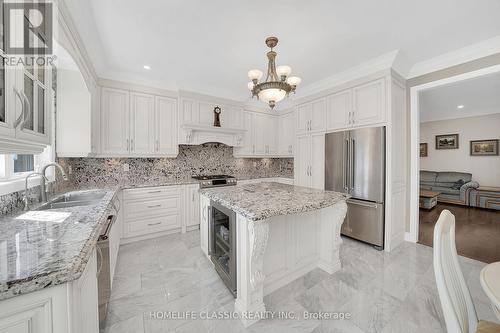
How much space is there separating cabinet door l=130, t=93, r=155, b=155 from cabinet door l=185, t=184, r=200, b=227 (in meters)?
0.94

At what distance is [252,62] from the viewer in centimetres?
289

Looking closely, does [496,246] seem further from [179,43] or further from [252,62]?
[179,43]

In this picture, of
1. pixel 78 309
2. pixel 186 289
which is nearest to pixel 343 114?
pixel 186 289

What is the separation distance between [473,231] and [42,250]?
18.5ft

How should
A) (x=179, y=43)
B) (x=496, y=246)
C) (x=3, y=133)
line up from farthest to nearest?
1. (x=496, y=246)
2. (x=179, y=43)
3. (x=3, y=133)

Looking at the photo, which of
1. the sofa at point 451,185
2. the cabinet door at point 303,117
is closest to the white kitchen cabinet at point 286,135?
the cabinet door at point 303,117

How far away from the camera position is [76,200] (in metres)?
2.24

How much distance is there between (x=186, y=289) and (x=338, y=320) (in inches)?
55.6

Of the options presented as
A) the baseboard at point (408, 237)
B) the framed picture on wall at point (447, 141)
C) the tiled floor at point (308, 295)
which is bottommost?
the tiled floor at point (308, 295)

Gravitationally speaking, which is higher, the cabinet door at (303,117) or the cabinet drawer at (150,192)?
the cabinet door at (303,117)

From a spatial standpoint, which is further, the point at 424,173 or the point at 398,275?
the point at 424,173

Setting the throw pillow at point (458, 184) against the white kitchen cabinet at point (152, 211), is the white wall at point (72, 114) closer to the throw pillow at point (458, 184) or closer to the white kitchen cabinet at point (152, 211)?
the white kitchen cabinet at point (152, 211)

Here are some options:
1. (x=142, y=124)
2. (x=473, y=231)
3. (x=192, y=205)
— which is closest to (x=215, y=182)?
(x=192, y=205)

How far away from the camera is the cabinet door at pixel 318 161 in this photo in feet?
11.4
